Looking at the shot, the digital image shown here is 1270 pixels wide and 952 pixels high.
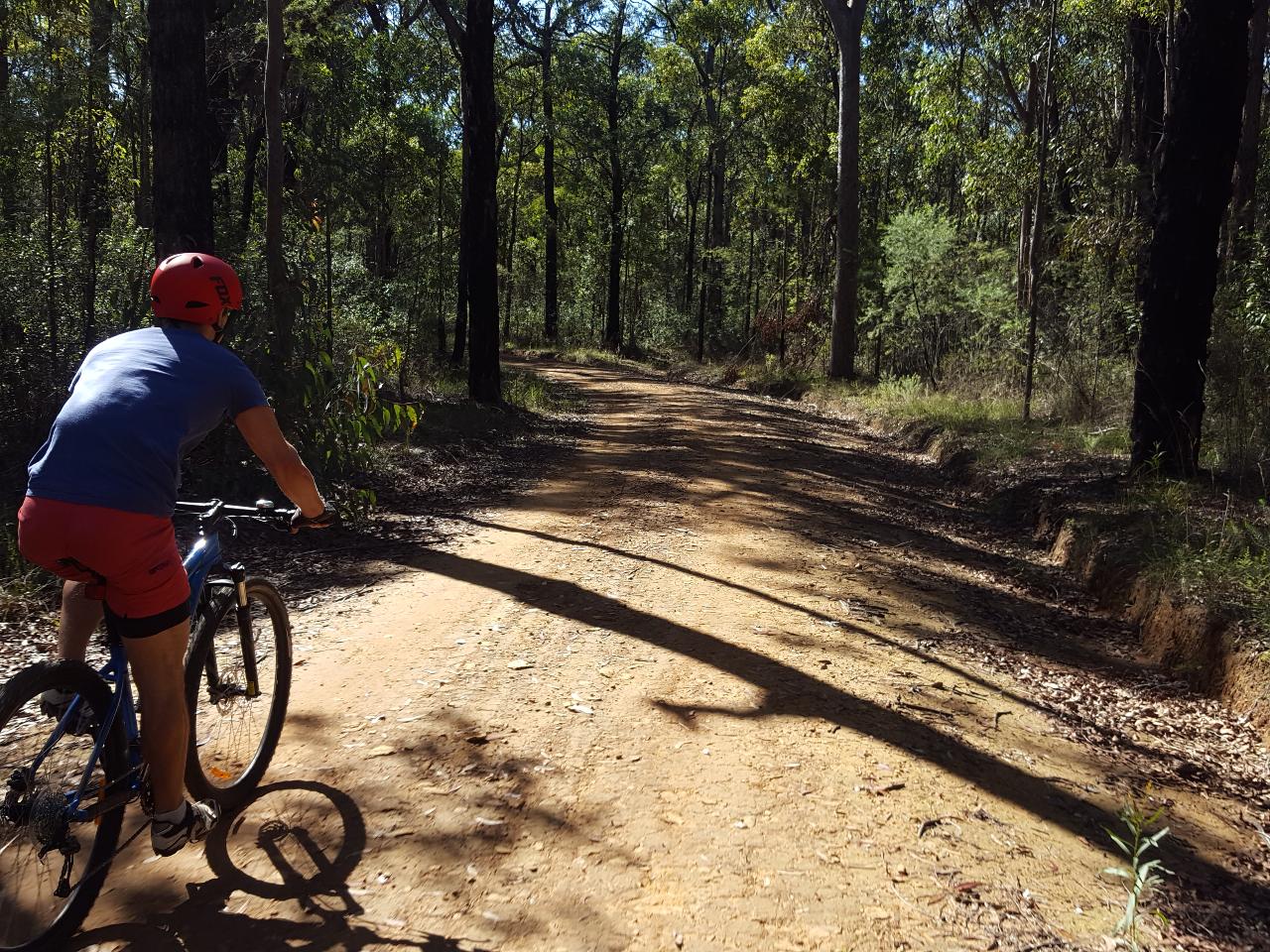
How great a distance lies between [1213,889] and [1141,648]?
9.71ft

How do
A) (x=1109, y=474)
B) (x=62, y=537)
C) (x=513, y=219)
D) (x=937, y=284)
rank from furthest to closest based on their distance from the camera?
1. (x=513, y=219)
2. (x=937, y=284)
3. (x=1109, y=474)
4. (x=62, y=537)

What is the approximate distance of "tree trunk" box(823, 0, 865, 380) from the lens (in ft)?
68.1

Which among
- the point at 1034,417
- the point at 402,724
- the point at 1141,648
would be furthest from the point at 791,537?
the point at 1034,417

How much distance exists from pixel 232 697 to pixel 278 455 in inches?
47.2

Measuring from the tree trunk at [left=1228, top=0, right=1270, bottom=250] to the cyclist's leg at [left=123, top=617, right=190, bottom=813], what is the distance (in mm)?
16504

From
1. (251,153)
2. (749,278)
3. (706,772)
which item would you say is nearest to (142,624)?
(706,772)

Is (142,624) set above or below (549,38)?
below

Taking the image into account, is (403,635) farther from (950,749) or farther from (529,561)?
(950,749)

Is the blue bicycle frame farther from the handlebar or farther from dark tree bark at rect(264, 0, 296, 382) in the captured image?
dark tree bark at rect(264, 0, 296, 382)

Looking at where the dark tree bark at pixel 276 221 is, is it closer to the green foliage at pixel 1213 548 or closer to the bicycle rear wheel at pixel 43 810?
the bicycle rear wheel at pixel 43 810

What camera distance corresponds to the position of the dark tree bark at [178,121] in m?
8.37

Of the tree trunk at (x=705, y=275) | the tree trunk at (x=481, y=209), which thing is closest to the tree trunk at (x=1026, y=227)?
the tree trunk at (x=481, y=209)

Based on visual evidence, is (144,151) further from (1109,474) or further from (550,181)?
(550,181)

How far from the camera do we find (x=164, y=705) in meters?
2.75
